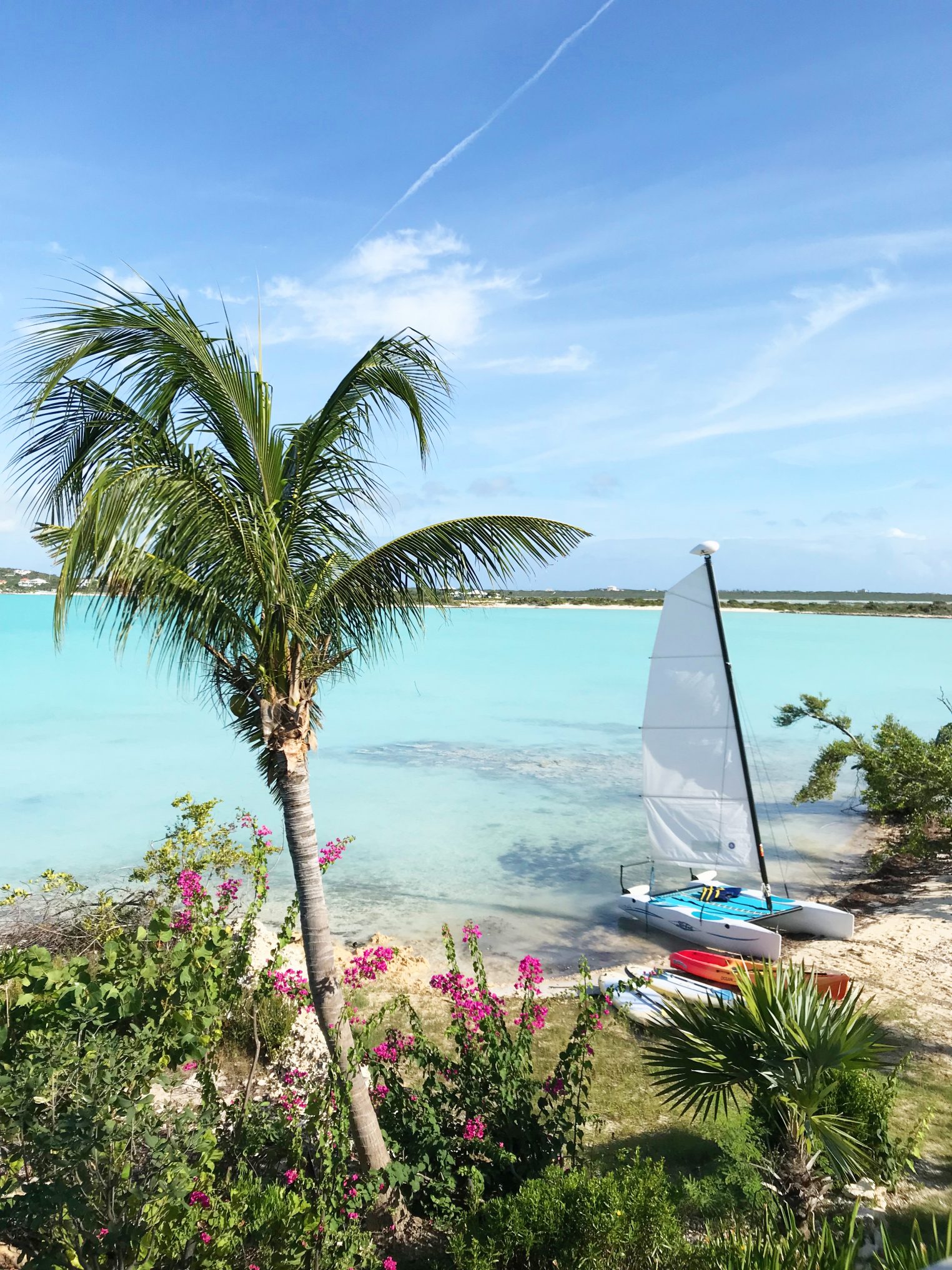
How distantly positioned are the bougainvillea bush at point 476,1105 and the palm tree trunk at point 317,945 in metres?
0.22

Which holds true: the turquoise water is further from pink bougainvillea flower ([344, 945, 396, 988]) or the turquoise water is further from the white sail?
pink bougainvillea flower ([344, 945, 396, 988])

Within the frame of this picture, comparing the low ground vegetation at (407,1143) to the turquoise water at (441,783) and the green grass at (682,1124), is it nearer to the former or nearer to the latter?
the green grass at (682,1124)

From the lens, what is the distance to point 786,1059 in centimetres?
466

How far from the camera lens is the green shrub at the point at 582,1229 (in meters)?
4.14

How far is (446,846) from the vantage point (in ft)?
63.1

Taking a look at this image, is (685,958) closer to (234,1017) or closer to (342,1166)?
(234,1017)

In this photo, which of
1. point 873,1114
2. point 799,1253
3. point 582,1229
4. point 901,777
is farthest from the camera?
point 901,777

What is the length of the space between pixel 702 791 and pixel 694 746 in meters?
0.81

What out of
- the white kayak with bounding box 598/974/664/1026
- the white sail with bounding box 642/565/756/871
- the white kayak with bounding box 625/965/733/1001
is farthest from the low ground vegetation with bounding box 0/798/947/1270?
the white sail with bounding box 642/565/756/871

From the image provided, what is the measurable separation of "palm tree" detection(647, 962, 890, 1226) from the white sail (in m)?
8.49

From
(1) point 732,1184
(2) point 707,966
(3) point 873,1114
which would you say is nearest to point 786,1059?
(3) point 873,1114

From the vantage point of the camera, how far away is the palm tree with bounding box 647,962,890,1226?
465 cm

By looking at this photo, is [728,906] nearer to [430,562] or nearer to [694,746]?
[694,746]

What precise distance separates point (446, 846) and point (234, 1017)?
10.9 metres
